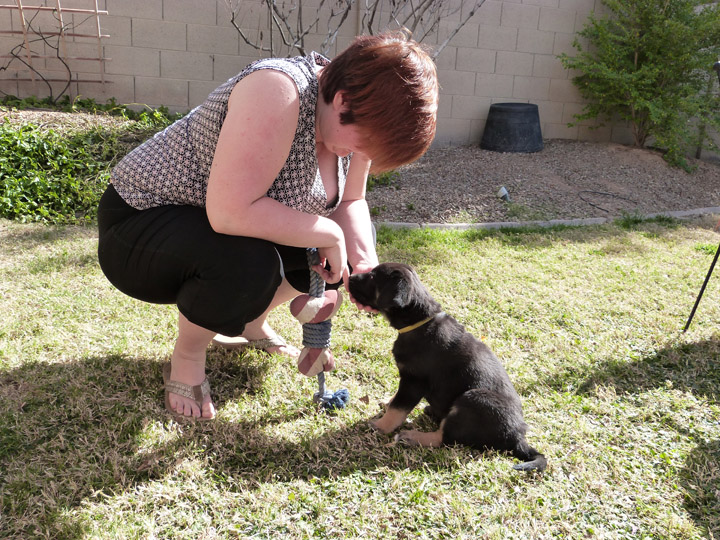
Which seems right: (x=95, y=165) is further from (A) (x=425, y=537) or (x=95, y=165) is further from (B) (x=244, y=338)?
(A) (x=425, y=537)

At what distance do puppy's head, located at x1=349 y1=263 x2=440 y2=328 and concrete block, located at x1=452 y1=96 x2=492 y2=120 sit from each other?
6.21 m

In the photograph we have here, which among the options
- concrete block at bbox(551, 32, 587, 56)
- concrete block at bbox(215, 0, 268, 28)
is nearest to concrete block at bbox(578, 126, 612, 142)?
concrete block at bbox(551, 32, 587, 56)

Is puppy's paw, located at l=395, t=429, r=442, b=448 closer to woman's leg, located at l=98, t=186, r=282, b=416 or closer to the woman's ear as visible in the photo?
woman's leg, located at l=98, t=186, r=282, b=416

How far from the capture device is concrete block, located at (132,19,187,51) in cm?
670

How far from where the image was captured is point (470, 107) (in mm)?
8141

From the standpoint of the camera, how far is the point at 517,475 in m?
2.04

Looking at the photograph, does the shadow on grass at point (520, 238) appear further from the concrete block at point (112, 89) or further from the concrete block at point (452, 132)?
the concrete block at point (112, 89)

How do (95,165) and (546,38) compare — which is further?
(546,38)

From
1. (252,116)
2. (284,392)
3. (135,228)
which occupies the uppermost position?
(252,116)

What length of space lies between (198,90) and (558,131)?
5.43 metres

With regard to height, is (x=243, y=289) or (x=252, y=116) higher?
(x=252, y=116)

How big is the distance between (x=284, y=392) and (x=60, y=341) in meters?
1.16

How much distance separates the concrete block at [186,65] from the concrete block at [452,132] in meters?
3.24

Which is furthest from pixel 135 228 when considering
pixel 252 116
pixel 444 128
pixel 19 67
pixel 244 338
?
pixel 444 128
